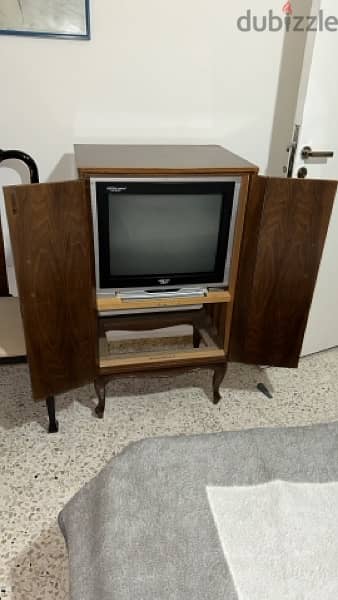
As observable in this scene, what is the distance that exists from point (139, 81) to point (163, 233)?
0.76 metres

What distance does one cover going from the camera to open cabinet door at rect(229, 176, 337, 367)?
171 centimetres

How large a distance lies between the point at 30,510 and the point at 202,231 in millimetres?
1222

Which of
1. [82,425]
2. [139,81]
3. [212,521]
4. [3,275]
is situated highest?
[139,81]

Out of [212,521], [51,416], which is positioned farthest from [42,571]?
[212,521]

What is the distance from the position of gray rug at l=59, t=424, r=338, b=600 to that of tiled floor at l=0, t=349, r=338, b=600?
22.5 inches

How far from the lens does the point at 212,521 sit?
898 mm

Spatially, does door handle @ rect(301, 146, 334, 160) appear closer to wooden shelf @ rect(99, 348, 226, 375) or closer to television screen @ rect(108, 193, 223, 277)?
television screen @ rect(108, 193, 223, 277)

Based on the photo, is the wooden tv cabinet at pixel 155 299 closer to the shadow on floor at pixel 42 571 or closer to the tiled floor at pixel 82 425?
the tiled floor at pixel 82 425

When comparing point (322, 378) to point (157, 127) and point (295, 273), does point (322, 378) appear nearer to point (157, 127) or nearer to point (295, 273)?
point (295, 273)

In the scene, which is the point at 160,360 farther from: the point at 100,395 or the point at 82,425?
the point at 82,425

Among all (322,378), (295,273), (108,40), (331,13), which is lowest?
(322,378)

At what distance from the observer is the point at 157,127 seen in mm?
2109

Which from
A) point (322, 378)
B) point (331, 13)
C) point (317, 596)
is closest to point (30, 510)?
Result: point (317, 596)

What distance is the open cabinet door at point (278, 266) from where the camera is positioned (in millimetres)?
1713
